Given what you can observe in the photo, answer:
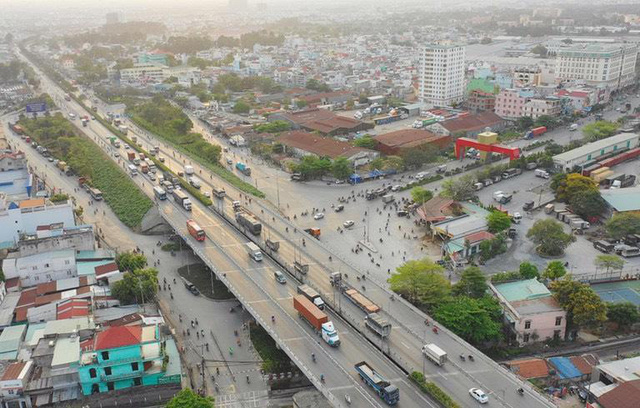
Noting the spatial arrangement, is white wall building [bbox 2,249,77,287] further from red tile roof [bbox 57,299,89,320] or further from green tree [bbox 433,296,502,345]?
green tree [bbox 433,296,502,345]

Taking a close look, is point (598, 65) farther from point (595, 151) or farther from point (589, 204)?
point (589, 204)

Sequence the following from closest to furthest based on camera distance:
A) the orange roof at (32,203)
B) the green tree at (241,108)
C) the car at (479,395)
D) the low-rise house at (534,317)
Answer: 1. the car at (479,395)
2. the low-rise house at (534,317)
3. the orange roof at (32,203)
4. the green tree at (241,108)

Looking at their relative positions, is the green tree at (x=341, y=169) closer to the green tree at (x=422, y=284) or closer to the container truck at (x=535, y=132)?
the green tree at (x=422, y=284)

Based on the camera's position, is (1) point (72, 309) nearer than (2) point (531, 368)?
No

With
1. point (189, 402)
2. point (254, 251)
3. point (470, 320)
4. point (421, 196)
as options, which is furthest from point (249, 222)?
point (189, 402)

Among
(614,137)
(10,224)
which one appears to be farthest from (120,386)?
(614,137)

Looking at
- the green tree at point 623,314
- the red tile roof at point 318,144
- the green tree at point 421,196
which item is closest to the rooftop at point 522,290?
the green tree at point 623,314

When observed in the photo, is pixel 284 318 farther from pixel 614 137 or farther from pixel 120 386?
pixel 614 137
